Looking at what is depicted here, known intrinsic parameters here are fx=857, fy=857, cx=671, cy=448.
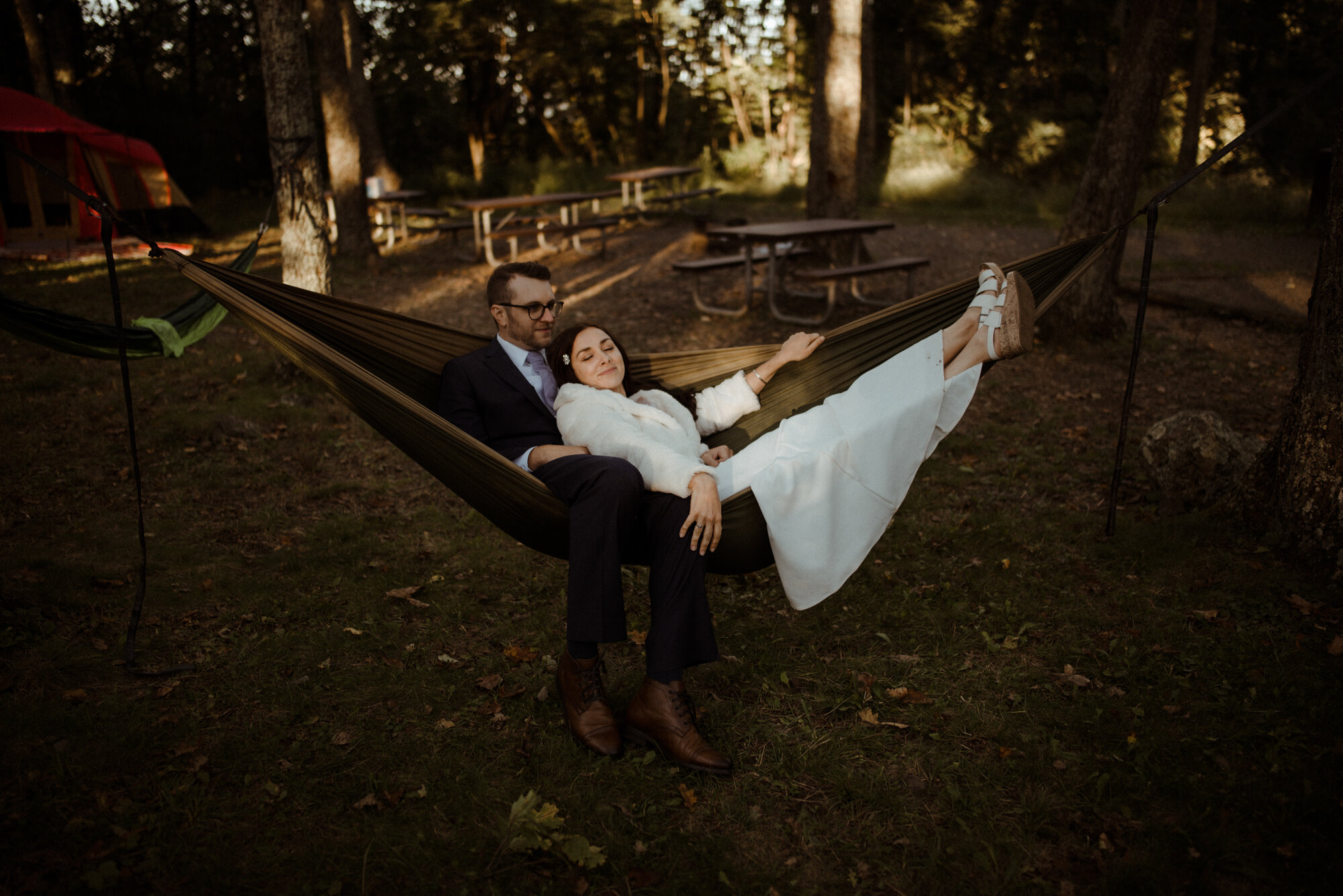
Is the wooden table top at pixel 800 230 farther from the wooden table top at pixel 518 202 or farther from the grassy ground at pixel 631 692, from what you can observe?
the wooden table top at pixel 518 202

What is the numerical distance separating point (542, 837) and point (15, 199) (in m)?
9.27

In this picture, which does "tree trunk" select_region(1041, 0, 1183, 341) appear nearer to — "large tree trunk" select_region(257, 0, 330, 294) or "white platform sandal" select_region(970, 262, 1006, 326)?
"white platform sandal" select_region(970, 262, 1006, 326)

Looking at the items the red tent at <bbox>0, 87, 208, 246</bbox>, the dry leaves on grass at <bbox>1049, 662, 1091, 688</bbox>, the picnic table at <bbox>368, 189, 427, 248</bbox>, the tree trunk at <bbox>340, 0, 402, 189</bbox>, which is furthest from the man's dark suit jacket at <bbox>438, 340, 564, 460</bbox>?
the tree trunk at <bbox>340, 0, 402, 189</bbox>

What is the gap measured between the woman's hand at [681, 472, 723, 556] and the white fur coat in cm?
3

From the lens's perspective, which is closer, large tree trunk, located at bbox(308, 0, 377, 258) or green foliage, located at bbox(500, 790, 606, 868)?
green foliage, located at bbox(500, 790, 606, 868)

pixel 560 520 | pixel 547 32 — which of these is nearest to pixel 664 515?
pixel 560 520

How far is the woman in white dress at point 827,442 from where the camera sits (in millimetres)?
1867

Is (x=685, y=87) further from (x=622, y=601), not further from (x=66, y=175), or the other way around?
(x=622, y=601)

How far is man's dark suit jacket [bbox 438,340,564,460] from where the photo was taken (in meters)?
2.17

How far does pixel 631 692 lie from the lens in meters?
2.13

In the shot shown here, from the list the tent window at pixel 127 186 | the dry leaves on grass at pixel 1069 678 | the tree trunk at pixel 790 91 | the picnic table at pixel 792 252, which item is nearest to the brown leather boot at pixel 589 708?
the dry leaves on grass at pixel 1069 678

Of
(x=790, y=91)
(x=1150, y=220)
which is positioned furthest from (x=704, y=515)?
(x=790, y=91)

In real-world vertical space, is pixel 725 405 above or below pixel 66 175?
below

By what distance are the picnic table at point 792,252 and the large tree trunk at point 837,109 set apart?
511mm
